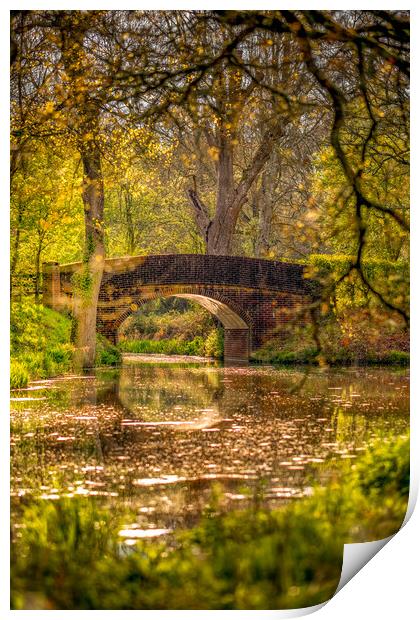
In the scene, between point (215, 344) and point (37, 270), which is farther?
point (215, 344)

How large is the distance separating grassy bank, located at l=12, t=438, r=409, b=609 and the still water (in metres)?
0.22

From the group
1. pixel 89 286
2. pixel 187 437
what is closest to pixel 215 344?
pixel 89 286

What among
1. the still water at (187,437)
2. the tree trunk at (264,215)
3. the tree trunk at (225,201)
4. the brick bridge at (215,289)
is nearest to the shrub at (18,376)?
the still water at (187,437)

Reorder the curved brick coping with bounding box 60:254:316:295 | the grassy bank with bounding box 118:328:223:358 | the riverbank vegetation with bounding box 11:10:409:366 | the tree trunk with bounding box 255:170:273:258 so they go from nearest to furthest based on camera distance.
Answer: the riverbank vegetation with bounding box 11:10:409:366 → the curved brick coping with bounding box 60:254:316:295 → the tree trunk with bounding box 255:170:273:258 → the grassy bank with bounding box 118:328:223:358

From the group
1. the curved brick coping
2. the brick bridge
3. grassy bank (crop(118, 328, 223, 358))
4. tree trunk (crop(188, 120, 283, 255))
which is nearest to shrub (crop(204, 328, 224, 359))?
grassy bank (crop(118, 328, 223, 358))

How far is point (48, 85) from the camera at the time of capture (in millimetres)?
8195

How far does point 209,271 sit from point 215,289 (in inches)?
39.7

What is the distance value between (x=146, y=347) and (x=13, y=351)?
1198 cm

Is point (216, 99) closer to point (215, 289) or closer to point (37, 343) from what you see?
point (37, 343)

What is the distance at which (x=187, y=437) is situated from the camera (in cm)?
908

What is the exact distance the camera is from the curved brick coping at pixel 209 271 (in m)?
15.6

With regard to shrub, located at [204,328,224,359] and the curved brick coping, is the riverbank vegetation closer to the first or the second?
the curved brick coping

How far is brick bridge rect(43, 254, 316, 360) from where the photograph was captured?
50.6 ft

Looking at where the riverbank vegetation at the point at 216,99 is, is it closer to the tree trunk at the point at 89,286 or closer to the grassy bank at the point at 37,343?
the grassy bank at the point at 37,343
